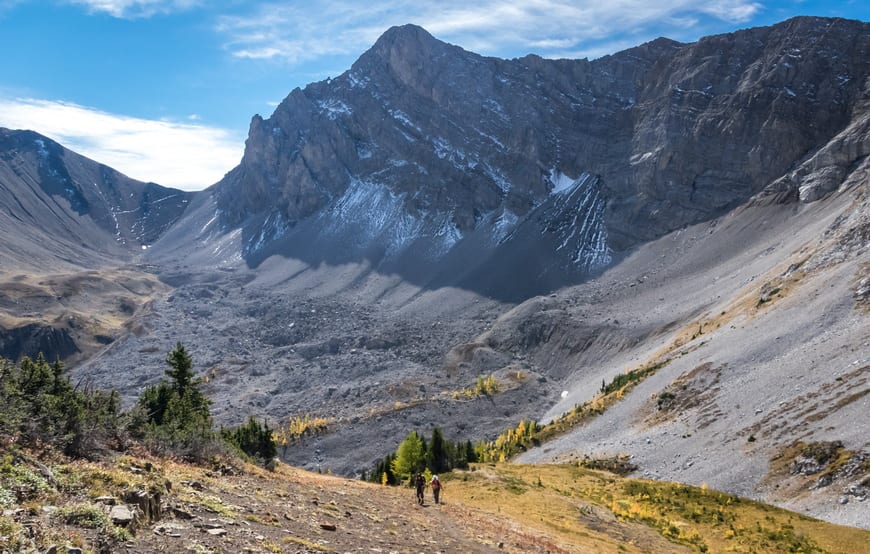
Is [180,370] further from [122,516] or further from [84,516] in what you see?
[84,516]

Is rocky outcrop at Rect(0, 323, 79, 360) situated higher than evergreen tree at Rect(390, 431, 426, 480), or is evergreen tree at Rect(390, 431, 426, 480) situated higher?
rocky outcrop at Rect(0, 323, 79, 360)

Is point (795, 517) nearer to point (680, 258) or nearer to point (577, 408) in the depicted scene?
point (577, 408)

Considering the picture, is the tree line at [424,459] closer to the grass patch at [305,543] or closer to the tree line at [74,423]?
the tree line at [74,423]

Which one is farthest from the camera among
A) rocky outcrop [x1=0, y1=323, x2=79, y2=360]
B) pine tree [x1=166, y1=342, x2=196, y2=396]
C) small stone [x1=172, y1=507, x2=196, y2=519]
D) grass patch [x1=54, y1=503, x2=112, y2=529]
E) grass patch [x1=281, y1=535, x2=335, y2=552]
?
rocky outcrop [x1=0, y1=323, x2=79, y2=360]

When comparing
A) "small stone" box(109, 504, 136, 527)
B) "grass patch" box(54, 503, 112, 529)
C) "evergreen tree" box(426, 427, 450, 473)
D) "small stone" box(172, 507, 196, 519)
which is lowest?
"evergreen tree" box(426, 427, 450, 473)

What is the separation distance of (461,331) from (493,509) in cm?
14624

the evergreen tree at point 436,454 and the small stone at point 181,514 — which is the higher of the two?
the small stone at point 181,514

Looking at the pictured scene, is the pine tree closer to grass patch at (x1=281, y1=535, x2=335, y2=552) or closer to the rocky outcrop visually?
grass patch at (x1=281, y1=535, x2=335, y2=552)

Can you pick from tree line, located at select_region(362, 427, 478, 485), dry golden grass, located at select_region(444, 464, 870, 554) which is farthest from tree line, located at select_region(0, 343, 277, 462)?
tree line, located at select_region(362, 427, 478, 485)

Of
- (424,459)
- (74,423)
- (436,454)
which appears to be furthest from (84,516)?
(424,459)

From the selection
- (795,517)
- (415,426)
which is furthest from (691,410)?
(415,426)

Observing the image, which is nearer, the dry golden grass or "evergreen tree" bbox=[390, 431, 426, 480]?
the dry golden grass

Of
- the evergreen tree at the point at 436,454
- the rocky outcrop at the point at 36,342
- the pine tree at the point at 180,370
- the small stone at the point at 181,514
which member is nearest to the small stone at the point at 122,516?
the small stone at the point at 181,514

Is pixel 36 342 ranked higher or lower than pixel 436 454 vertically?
higher
